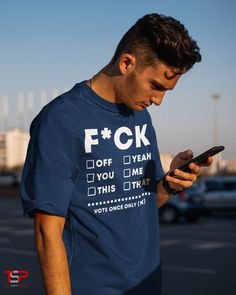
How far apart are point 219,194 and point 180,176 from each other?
1516cm

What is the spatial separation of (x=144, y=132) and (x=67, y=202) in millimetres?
469

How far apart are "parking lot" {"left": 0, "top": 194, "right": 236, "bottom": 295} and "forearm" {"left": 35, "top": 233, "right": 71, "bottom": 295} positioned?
4.95m

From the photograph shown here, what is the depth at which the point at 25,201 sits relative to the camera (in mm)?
1625

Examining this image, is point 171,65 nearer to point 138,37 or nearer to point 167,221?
point 138,37

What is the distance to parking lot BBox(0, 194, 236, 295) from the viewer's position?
6703 mm

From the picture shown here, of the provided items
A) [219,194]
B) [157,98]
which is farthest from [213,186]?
[157,98]

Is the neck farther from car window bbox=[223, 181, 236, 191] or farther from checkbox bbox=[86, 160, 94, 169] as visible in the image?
car window bbox=[223, 181, 236, 191]

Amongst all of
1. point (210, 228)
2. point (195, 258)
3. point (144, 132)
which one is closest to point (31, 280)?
point (195, 258)

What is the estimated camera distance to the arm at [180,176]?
6.49 ft

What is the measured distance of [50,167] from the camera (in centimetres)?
161

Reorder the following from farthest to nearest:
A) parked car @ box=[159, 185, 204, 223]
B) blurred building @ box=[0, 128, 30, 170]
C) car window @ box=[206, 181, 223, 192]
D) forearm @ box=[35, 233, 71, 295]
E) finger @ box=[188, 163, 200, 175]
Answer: blurred building @ box=[0, 128, 30, 170] → car window @ box=[206, 181, 223, 192] → parked car @ box=[159, 185, 204, 223] → finger @ box=[188, 163, 200, 175] → forearm @ box=[35, 233, 71, 295]

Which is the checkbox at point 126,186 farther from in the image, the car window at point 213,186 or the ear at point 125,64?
the car window at point 213,186

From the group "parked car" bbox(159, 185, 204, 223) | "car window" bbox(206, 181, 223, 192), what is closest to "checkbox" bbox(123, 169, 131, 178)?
"parked car" bbox(159, 185, 204, 223)

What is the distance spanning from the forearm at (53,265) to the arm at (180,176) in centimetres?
57
